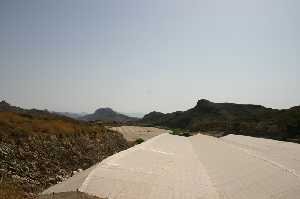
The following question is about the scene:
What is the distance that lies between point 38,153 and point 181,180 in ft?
35.1

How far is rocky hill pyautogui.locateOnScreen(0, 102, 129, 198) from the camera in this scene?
21.1 m

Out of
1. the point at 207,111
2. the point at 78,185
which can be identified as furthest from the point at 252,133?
the point at 207,111

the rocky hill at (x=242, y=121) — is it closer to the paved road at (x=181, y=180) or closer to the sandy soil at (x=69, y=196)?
the paved road at (x=181, y=180)

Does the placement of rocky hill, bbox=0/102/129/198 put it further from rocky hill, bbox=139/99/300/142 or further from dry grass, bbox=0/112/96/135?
rocky hill, bbox=139/99/300/142

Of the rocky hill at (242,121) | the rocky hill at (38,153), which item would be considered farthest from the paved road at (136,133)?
the rocky hill at (38,153)

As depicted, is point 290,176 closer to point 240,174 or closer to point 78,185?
point 240,174

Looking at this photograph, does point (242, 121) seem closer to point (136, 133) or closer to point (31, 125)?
point (136, 133)

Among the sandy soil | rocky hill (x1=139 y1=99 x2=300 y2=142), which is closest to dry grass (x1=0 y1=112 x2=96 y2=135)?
the sandy soil

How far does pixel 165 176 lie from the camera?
24156 mm

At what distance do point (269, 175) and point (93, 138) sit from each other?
2010cm

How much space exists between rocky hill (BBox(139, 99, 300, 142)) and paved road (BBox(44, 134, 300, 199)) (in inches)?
1576

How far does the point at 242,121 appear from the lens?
108 metres

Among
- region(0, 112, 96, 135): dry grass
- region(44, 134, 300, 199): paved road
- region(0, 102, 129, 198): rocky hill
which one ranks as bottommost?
region(44, 134, 300, 199): paved road

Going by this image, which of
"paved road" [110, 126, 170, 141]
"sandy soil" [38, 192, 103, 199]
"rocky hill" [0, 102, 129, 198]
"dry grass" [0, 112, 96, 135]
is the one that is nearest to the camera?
"sandy soil" [38, 192, 103, 199]
